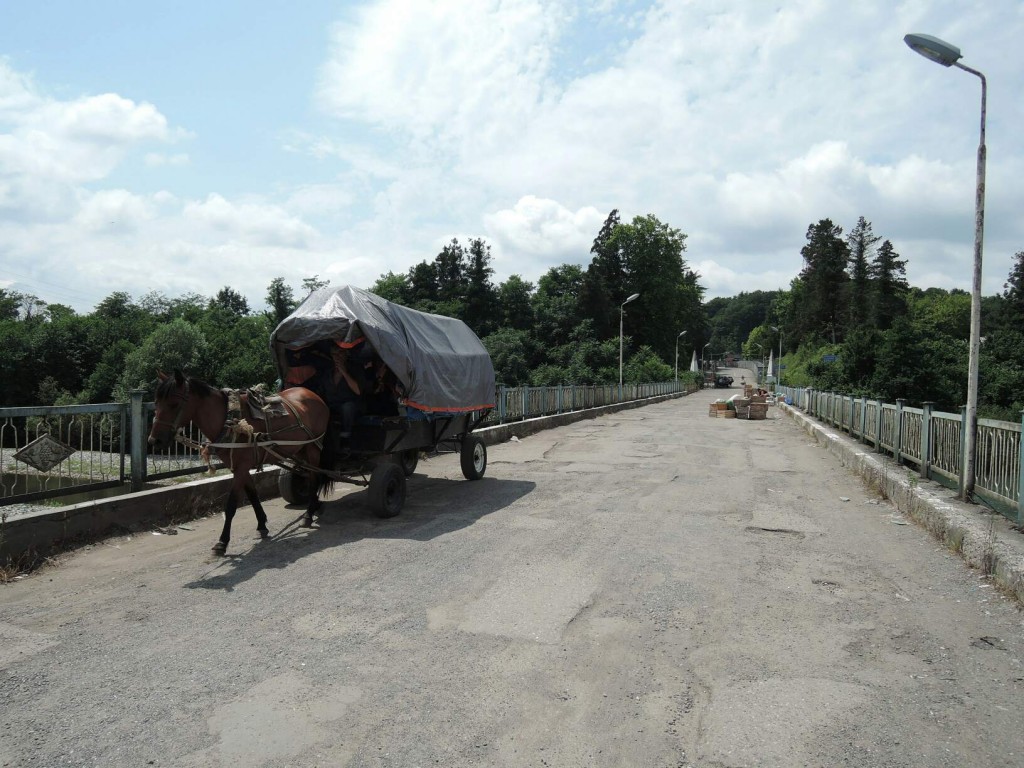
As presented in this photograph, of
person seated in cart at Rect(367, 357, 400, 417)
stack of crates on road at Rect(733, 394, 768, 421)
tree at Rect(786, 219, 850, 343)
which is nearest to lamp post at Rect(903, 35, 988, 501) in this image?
person seated in cart at Rect(367, 357, 400, 417)

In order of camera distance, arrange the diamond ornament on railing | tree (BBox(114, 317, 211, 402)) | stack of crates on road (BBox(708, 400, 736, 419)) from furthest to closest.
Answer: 1. tree (BBox(114, 317, 211, 402))
2. stack of crates on road (BBox(708, 400, 736, 419))
3. the diamond ornament on railing

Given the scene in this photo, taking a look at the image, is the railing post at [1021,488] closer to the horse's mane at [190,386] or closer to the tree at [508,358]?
the horse's mane at [190,386]

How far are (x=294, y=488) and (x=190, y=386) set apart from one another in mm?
2509

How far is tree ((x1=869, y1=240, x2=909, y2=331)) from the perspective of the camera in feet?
253

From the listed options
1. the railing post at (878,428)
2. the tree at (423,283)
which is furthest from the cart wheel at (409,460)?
the tree at (423,283)

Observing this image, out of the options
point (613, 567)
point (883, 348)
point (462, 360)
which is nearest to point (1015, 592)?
point (613, 567)

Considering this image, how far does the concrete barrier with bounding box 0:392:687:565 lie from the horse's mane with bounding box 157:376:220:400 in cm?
160

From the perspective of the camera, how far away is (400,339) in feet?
27.5

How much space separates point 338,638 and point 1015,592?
17.2 ft

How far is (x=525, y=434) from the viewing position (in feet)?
61.8

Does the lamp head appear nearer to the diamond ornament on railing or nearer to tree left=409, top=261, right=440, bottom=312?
the diamond ornament on railing

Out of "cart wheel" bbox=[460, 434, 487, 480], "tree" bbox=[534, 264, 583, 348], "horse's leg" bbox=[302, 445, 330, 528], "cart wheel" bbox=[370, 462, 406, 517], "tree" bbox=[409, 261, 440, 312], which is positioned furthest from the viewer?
"tree" bbox=[409, 261, 440, 312]

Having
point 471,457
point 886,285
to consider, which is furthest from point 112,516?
point 886,285

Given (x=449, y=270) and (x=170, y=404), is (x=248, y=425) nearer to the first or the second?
(x=170, y=404)
